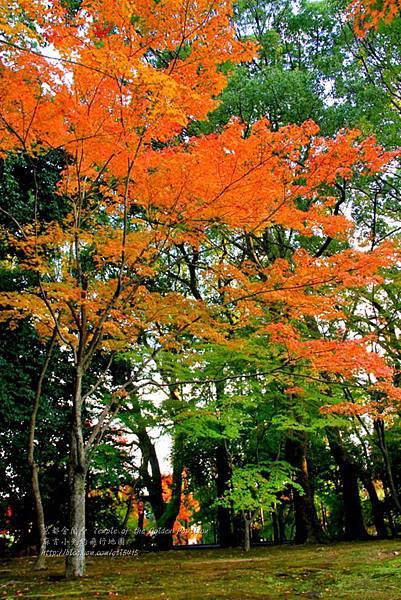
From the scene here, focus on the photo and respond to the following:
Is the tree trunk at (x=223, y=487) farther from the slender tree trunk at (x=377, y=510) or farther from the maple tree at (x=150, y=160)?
the maple tree at (x=150, y=160)

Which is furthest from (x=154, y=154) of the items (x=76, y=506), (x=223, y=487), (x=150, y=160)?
(x=223, y=487)

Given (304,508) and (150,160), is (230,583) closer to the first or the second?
(150,160)

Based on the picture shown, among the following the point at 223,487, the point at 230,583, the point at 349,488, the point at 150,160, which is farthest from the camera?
the point at 349,488

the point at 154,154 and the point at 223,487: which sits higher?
the point at 154,154

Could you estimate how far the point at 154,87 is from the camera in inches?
175

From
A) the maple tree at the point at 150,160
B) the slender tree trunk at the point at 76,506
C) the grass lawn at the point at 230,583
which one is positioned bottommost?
the grass lawn at the point at 230,583

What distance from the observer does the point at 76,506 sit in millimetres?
5309

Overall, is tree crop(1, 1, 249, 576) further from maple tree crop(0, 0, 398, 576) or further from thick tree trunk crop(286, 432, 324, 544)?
thick tree trunk crop(286, 432, 324, 544)

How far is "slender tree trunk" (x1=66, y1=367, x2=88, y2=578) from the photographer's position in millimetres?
5234

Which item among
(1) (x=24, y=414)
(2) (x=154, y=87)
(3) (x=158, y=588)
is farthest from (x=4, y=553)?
(2) (x=154, y=87)

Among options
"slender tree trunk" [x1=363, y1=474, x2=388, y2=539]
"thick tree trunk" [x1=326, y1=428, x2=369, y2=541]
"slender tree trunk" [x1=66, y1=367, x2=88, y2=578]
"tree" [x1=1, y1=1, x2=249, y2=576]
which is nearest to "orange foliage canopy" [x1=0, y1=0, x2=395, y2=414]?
"tree" [x1=1, y1=1, x2=249, y2=576]

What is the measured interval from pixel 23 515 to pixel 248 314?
728cm

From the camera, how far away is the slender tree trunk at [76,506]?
5234 millimetres

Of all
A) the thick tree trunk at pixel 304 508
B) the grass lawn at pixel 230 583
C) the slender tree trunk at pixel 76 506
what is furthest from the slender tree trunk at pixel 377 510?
the slender tree trunk at pixel 76 506
